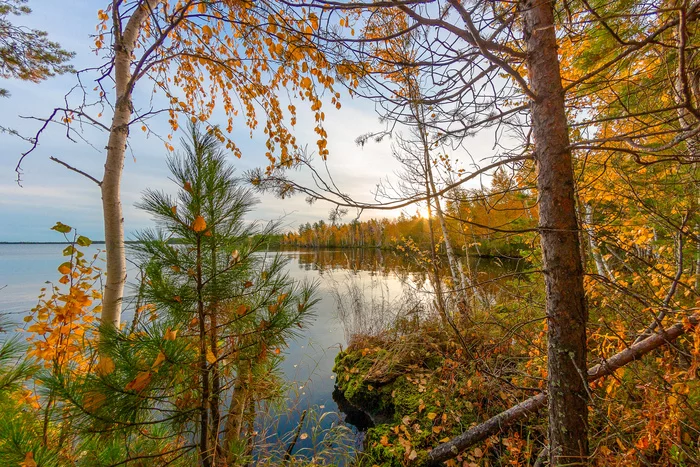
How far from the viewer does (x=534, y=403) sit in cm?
167

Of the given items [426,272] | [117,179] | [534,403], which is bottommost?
[534,403]

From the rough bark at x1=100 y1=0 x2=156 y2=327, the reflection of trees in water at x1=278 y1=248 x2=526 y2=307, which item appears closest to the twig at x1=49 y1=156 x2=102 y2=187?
the rough bark at x1=100 y1=0 x2=156 y2=327

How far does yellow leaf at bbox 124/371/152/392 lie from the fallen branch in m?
1.95

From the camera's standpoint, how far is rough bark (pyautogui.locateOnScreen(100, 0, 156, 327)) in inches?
68.6

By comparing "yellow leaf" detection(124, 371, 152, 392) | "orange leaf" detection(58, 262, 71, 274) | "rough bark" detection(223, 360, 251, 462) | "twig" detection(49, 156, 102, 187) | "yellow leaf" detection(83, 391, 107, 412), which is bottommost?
"rough bark" detection(223, 360, 251, 462)

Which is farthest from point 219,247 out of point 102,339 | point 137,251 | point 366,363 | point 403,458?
point 366,363

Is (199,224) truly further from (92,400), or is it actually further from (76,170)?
(76,170)

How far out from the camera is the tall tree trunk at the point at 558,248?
41.9 inches

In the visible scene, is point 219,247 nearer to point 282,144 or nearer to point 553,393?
point 282,144

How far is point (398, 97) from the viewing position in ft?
4.29

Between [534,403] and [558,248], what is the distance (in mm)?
1223

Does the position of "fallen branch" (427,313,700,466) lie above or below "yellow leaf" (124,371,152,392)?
below

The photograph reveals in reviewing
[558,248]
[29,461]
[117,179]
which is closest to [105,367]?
[29,461]

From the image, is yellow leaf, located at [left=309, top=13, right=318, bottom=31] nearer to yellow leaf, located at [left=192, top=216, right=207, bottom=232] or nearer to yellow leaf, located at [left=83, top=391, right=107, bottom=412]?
yellow leaf, located at [left=192, top=216, right=207, bottom=232]
